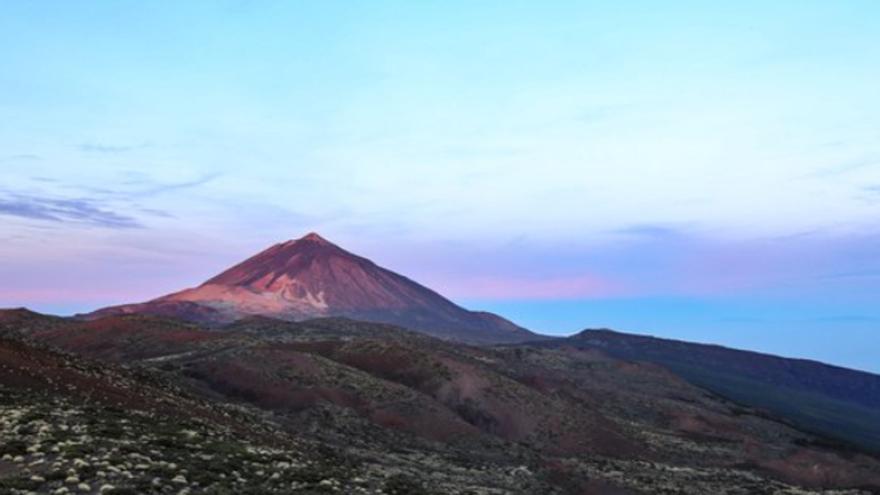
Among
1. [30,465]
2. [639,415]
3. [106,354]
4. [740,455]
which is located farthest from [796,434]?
[30,465]

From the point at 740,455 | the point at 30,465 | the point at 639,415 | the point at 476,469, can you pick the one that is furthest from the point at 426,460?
the point at 639,415

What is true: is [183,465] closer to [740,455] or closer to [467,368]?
[467,368]

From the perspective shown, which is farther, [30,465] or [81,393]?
[81,393]

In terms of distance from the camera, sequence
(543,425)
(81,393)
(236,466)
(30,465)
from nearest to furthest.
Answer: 1. (30,465)
2. (236,466)
3. (81,393)
4. (543,425)

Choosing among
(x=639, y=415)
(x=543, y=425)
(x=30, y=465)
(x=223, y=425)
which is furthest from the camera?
(x=639, y=415)

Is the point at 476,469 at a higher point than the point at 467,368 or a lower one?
lower

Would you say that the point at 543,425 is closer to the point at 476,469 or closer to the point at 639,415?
the point at 476,469
